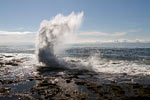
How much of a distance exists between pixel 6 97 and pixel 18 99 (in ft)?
4.50

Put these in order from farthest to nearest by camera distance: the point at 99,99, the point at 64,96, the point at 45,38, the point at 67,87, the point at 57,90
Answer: the point at 45,38
the point at 67,87
the point at 57,90
the point at 64,96
the point at 99,99

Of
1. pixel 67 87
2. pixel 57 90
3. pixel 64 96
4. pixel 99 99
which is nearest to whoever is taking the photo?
pixel 99 99

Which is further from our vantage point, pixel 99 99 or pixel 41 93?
pixel 41 93

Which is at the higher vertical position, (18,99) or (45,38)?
(45,38)

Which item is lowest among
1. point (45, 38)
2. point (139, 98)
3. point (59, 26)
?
point (139, 98)

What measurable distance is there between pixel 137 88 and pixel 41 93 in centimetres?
988

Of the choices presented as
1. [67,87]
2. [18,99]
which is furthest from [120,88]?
[18,99]

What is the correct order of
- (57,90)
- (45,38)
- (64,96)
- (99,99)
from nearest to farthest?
(99,99) < (64,96) < (57,90) < (45,38)

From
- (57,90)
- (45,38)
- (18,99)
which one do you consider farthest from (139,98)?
(45,38)

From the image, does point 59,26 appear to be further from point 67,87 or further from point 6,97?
point 6,97

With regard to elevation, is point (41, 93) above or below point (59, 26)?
below

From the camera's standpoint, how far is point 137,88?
16.7m

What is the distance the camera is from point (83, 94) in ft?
49.2

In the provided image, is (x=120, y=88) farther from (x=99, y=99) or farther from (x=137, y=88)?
(x=99, y=99)
